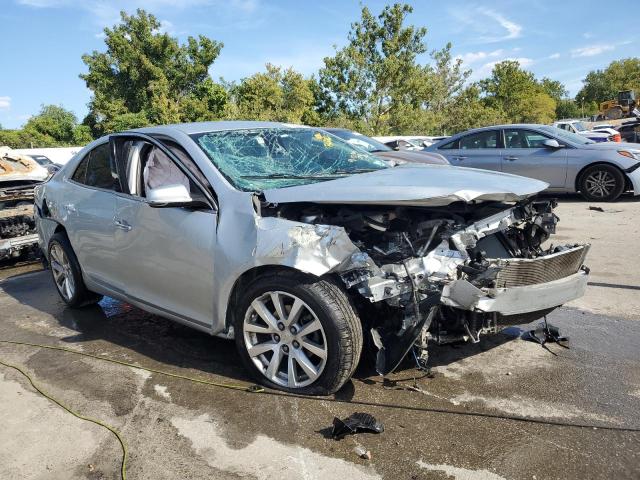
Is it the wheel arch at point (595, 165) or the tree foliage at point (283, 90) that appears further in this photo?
the tree foliage at point (283, 90)

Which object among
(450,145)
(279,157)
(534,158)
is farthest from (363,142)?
(279,157)

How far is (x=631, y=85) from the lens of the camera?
7162cm

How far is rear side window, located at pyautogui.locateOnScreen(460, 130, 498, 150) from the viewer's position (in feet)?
35.3

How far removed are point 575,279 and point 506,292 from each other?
714 mm

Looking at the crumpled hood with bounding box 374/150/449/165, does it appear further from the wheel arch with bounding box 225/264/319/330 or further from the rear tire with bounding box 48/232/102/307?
the wheel arch with bounding box 225/264/319/330

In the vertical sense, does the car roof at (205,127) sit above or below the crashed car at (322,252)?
above

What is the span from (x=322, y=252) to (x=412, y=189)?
2.25ft

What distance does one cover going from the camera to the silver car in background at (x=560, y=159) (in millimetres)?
9844

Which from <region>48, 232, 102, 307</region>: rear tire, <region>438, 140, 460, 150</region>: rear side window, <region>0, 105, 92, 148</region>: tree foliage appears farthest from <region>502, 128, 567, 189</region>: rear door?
<region>0, 105, 92, 148</region>: tree foliage

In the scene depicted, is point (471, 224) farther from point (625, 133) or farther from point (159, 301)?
point (625, 133)

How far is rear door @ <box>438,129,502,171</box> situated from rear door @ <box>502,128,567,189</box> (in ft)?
0.64

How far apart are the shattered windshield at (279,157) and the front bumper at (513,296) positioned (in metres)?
1.26

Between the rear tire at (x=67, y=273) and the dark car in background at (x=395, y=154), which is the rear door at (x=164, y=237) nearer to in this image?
the rear tire at (x=67, y=273)

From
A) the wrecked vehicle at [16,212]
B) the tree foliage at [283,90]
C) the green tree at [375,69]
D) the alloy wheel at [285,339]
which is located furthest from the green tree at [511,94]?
the alloy wheel at [285,339]
